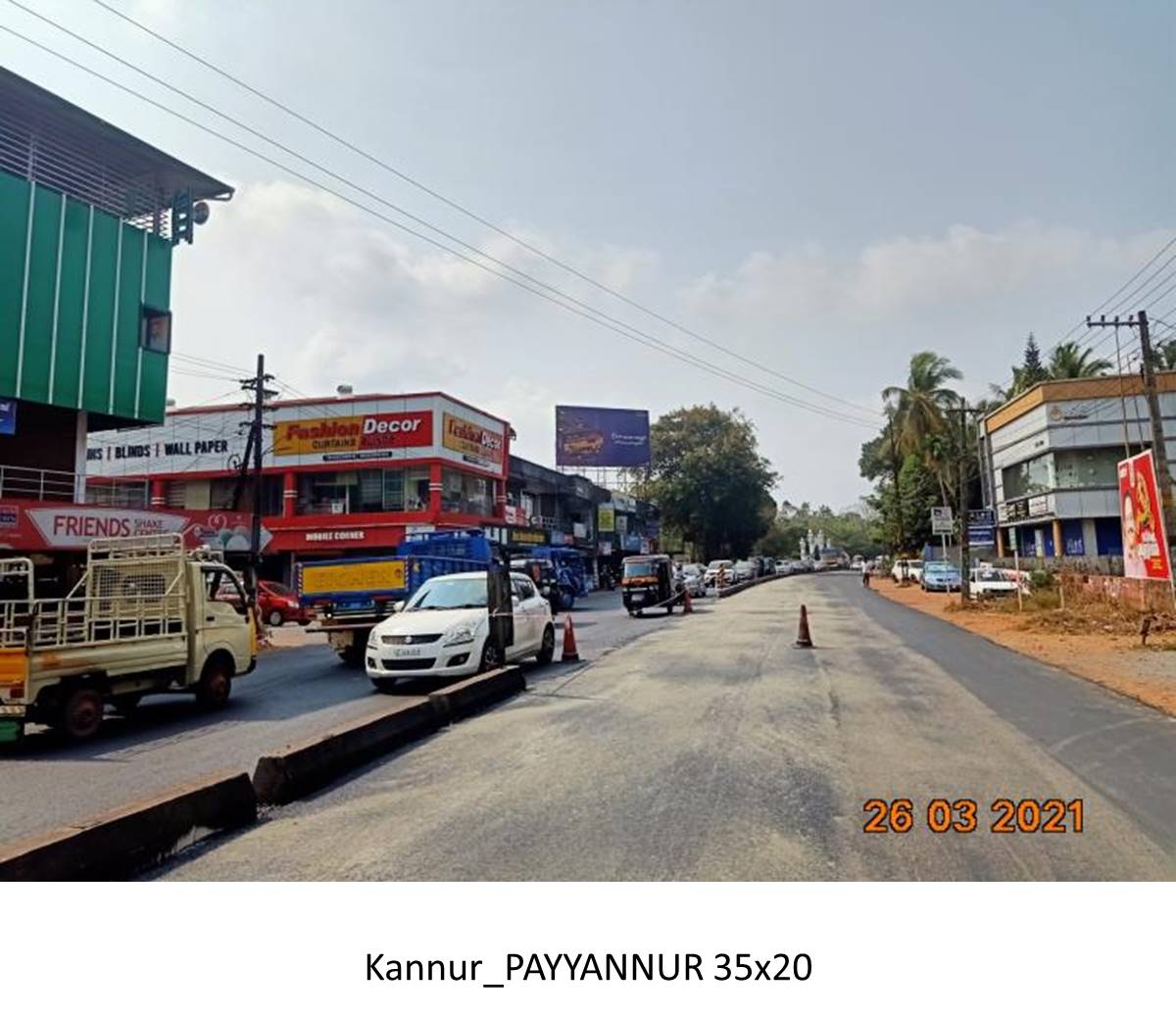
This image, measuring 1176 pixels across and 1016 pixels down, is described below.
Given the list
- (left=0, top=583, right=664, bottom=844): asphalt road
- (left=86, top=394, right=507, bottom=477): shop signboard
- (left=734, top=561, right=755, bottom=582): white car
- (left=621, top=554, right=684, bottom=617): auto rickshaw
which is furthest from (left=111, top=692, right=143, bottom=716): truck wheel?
(left=734, top=561, right=755, bottom=582): white car

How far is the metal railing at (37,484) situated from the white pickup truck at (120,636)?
1357cm

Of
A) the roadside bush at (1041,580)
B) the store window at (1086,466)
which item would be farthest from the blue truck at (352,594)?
the store window at (1086,466)

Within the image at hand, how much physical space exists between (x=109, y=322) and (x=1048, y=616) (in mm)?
26519

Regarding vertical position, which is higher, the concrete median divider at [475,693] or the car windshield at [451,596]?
the car windshield at [451,596]

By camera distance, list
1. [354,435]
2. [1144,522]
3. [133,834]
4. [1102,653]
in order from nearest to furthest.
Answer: [133,834]
[1102,653]
[1144,522]
[354,435]

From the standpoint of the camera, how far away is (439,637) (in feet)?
34.6

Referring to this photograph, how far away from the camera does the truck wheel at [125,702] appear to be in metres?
9.66

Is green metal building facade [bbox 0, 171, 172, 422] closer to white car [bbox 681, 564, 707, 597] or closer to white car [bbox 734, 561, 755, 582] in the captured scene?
white car [bbox 681, 564, 707, 597]

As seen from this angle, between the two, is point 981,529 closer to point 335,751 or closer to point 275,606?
point 275,606

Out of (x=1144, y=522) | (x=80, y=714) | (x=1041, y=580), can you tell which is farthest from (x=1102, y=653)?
(x=80, y=714)

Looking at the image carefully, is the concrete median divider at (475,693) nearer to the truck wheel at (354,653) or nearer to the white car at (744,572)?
the truck wheel at (354,653)

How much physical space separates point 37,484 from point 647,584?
18651 mm

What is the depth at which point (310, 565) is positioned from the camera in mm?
15062

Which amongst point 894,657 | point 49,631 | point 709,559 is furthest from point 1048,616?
point 709,559
